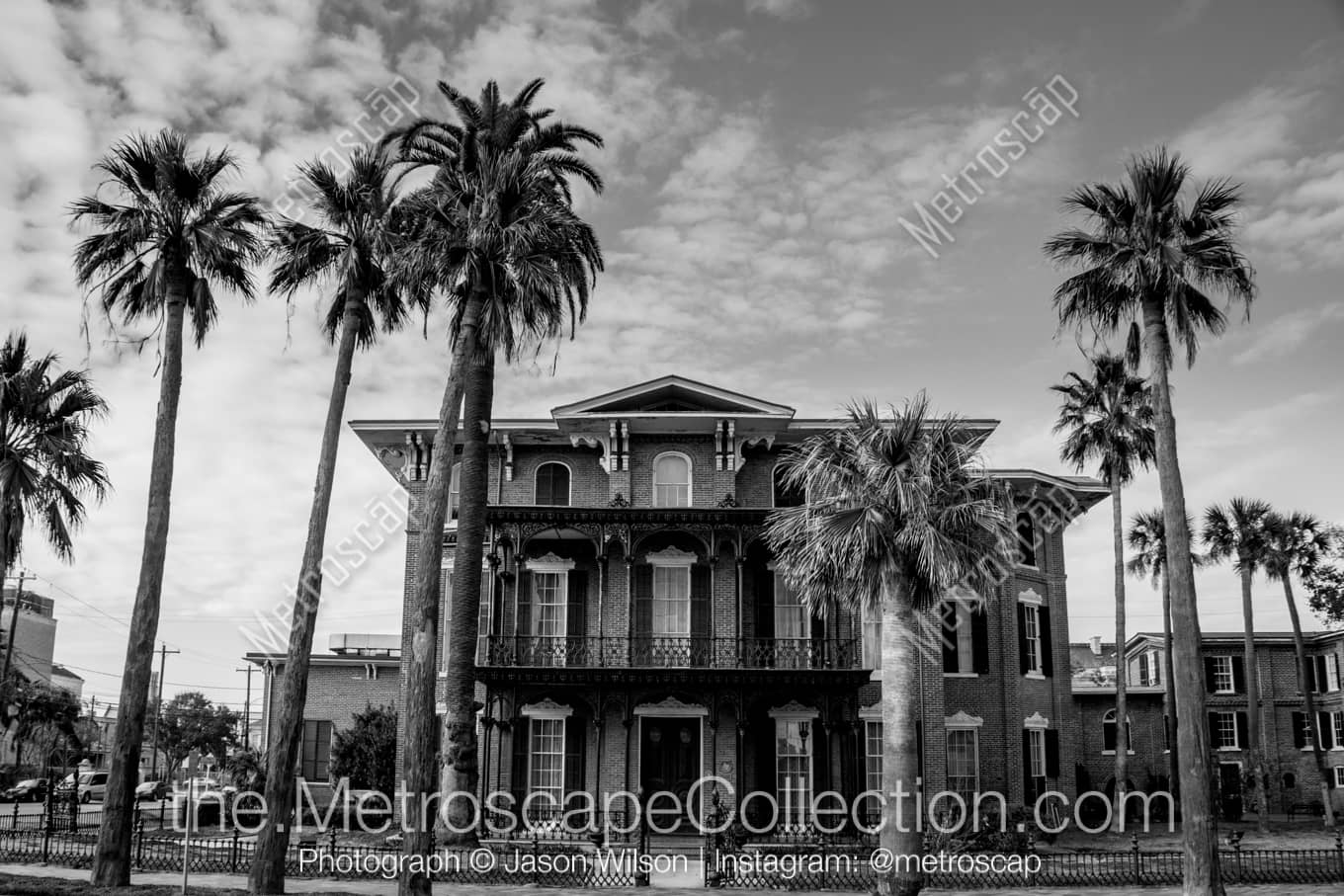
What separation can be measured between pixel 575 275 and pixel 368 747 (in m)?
17.4

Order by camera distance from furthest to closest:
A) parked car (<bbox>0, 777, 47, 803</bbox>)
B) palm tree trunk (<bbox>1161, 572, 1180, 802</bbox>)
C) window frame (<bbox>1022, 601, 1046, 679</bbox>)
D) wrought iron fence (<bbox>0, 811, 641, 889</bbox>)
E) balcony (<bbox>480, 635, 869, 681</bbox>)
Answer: parked car (<bbox>0, 777, 47, 803</bbox>) < palm tree trunk (<bbox>1161, 572, 1180, 802</bbox>) < window frame (<bbox>1022, 601, 1046, 679</bbox>) < balcony (<bbox>480, 635, 869, 681</bbox>) < wrought iron fence (<bbox>0, 811, 641, 889</bbox>)

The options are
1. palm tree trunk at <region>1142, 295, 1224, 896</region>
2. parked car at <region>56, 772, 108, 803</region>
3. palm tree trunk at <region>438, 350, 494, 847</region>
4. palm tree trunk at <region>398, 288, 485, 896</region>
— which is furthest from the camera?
parked car at <region>56, 772, 108, 803</region>

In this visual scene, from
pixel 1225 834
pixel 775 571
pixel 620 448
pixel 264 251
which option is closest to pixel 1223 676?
pixel 1225 834

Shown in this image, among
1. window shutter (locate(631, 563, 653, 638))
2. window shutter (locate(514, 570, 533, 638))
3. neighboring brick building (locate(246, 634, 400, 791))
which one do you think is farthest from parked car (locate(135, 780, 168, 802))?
window shutter (locate(631, 563, 653, 638))

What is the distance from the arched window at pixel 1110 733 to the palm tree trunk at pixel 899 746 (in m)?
28.6

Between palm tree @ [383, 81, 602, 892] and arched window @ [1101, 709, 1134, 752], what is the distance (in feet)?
95.8

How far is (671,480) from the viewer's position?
105 ft

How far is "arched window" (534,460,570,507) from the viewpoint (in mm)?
32312

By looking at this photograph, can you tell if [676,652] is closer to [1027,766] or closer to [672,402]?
[672,402]

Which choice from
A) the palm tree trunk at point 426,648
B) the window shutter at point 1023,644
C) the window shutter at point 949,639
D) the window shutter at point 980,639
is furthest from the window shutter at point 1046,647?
the palm tree trunk at point 426,648

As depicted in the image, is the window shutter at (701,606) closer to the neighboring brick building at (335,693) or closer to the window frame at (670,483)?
the window frame at (670,483)

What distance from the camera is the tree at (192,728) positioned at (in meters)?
78.3

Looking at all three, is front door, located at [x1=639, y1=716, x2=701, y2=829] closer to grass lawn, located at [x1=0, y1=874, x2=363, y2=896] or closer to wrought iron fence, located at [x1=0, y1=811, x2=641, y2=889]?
wrought iron fence, located at [x1=0, y1=811, x2=641, y2=889]

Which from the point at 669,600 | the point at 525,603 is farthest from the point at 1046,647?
the point at 525,603
